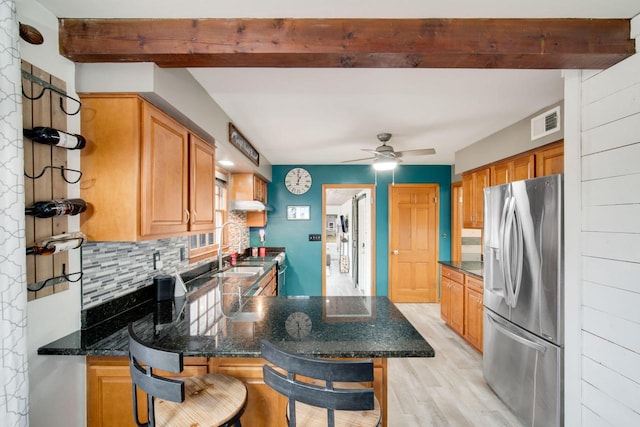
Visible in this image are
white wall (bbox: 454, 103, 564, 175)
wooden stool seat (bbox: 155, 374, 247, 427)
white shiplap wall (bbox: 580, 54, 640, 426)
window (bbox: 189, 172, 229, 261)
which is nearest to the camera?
wooden stool seat (bbox: 155, 374, 247, 427)

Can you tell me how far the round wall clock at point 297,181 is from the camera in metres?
4.65

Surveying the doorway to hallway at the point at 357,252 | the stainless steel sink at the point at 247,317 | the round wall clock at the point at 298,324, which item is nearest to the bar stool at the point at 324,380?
the round wall clock at the point at 298,324

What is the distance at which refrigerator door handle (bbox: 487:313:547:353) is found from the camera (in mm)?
1819

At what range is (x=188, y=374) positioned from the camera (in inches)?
54.2

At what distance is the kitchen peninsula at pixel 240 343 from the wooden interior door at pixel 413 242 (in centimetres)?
310

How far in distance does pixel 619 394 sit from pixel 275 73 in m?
2.57

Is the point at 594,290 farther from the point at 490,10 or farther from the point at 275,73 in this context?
the point at 275,73

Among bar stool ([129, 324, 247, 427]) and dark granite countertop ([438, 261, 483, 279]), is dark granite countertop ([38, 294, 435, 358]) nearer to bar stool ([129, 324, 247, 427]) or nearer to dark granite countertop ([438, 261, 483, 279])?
bar stool ([129, 324, 247, 427])

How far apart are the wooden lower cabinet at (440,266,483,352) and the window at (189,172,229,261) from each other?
2779 millimetres

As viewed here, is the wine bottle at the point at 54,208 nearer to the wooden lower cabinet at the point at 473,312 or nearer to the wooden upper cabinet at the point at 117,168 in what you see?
the wooden upper cabinet at the point at 117,168

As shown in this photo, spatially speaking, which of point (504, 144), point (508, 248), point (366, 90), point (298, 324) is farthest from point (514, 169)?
point (298, 324)

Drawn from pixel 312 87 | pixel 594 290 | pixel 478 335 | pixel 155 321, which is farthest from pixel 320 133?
pixel 478 335

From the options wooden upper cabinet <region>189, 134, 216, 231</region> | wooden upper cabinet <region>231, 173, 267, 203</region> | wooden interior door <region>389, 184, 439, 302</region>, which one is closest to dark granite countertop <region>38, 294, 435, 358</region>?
wooden upper cabinet <region>189, 134, 216, 231</region>

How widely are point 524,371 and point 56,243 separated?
2.93 m
